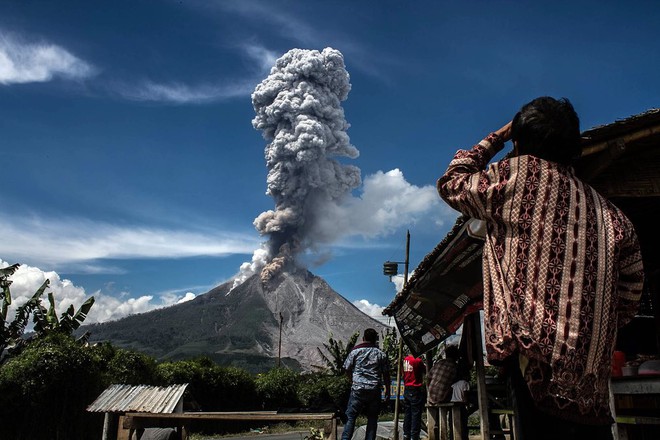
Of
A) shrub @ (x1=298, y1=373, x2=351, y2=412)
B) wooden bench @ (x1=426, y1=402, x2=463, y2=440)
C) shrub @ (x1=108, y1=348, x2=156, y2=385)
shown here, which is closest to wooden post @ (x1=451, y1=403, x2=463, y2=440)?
wooden bench @ (x1=426, y1=402, x2=463, y2=440)

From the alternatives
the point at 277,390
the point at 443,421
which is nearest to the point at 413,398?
the point at 443,421

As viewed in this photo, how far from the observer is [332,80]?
91.7m

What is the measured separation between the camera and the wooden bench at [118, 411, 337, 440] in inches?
173

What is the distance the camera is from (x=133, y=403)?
543cm

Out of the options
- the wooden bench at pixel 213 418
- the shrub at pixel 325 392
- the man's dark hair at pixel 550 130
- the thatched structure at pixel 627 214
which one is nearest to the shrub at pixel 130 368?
the shrub at pixel 325 392

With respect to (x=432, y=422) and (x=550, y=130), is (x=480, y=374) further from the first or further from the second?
(x=550, y=130)

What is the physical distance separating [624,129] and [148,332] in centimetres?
15177

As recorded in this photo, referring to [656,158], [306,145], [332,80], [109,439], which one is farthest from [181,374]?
[332,80]

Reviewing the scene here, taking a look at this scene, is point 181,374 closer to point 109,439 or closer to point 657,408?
point 109,439

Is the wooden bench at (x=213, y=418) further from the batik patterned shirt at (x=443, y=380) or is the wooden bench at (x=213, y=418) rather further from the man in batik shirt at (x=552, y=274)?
the batik patterned shirt at (x=443, y=380)

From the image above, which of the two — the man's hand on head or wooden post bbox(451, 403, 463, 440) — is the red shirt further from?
the man's hand on head

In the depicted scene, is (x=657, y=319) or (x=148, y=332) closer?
(x=657, y=319)

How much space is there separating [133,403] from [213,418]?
1234mm

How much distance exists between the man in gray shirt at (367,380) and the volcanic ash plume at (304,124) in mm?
81792
